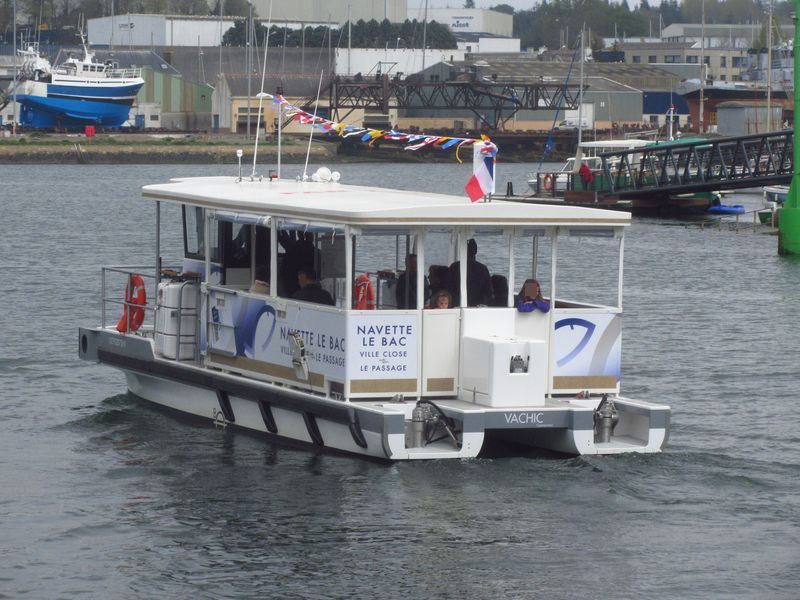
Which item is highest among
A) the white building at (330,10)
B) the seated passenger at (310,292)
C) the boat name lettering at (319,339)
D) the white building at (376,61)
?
the white building at (330,10)

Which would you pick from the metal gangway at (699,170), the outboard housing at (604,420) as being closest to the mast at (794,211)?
the metal gangway at (699,170)

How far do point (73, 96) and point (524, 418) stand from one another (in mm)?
116102

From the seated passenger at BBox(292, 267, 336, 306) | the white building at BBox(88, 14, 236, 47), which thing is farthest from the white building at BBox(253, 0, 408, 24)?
the seated passenger at BBox(292, 267, 336, 306)

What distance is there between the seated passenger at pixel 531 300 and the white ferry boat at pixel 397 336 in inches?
1.9

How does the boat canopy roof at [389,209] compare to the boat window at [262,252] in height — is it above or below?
above

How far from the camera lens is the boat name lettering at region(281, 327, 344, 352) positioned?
18442mm

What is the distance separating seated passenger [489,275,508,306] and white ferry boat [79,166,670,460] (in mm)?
27

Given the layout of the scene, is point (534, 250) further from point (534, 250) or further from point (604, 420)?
point (604, 420)

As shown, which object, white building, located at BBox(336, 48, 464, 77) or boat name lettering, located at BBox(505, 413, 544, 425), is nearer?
boat name lettering, located at BBox(505, 413, 544, 425)

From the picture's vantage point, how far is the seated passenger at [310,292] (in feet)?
63.0

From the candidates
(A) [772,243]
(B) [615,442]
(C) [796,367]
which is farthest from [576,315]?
(A) [772,243]

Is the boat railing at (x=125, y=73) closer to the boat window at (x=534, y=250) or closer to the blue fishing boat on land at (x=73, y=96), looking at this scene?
the blue fishing boat on land at (x=73, y=96)

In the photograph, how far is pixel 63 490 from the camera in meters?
18.4

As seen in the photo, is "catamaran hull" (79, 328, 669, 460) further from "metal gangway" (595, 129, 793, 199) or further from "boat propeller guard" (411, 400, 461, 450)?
"metal gangway" (595, 129, 793, 199)
